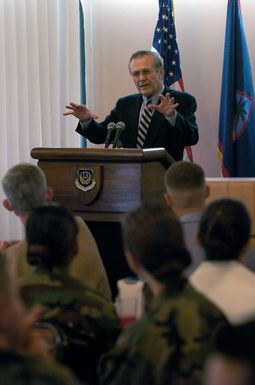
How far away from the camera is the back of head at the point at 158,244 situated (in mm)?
1722

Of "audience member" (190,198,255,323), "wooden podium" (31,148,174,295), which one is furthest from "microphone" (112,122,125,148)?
"audience member" (190,198,255,323)

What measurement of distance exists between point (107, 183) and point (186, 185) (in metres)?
0.65

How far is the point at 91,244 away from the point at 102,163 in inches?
31.3

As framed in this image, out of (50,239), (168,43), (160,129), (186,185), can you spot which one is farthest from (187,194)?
(168,43)

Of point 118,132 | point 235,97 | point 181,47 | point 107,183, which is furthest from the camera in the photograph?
point 181,47

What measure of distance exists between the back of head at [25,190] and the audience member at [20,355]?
1.25 metres

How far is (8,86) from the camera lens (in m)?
5.72

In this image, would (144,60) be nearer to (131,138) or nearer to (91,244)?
(131,138)

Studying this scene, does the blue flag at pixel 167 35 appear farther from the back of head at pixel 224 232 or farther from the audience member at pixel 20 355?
the audience member at pixel 20 355

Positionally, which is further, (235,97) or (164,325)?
(235,97)

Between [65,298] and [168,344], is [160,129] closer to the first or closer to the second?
[65,298]

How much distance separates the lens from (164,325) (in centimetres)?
163

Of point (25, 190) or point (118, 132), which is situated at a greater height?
point (118, 132)

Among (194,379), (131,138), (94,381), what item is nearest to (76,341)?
(94,381)
